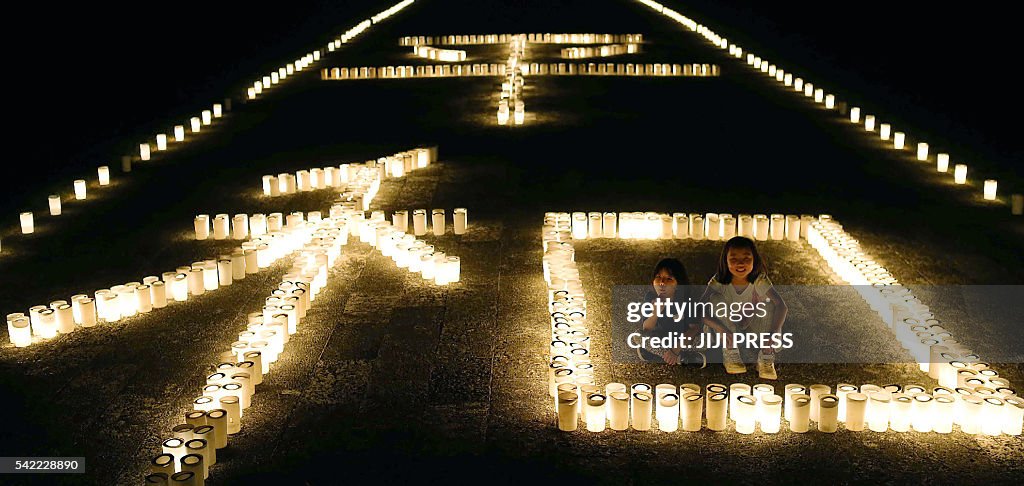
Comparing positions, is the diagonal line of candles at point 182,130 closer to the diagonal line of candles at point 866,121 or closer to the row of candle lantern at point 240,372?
the row of candle lantern at point 240,372

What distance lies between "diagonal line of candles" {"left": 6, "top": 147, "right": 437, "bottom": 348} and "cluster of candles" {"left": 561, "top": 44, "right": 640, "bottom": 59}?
38.9 ft

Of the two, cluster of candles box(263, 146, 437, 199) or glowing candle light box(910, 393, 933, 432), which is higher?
cluster of candles box(263, 146, 437, 199)

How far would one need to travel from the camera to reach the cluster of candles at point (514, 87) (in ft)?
45.3

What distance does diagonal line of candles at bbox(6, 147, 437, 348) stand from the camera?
608 centimetres

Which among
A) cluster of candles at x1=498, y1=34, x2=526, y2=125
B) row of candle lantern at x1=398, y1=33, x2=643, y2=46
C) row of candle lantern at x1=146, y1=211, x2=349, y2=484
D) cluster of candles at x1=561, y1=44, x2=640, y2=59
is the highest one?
row of candle lantern at x1=398, y1=33, x2=643, y2=46

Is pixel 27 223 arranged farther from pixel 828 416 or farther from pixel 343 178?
pixel 828 416

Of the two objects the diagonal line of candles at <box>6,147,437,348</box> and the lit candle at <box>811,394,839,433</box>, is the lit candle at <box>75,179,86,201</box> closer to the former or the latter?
the diagonal line of candles at <box>6,147,437,348</box>

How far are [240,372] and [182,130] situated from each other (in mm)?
8493

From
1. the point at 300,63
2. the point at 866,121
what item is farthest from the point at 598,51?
the point at 866,121

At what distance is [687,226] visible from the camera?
321 inches

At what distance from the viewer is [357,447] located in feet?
15.5

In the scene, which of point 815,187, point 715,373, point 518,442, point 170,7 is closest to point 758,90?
point 815,187

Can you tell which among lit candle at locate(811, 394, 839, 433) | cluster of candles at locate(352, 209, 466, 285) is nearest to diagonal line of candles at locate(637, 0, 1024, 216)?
cluster of candles at locate(352, 209, 466, 285)

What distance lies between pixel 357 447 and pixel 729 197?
591 cm
